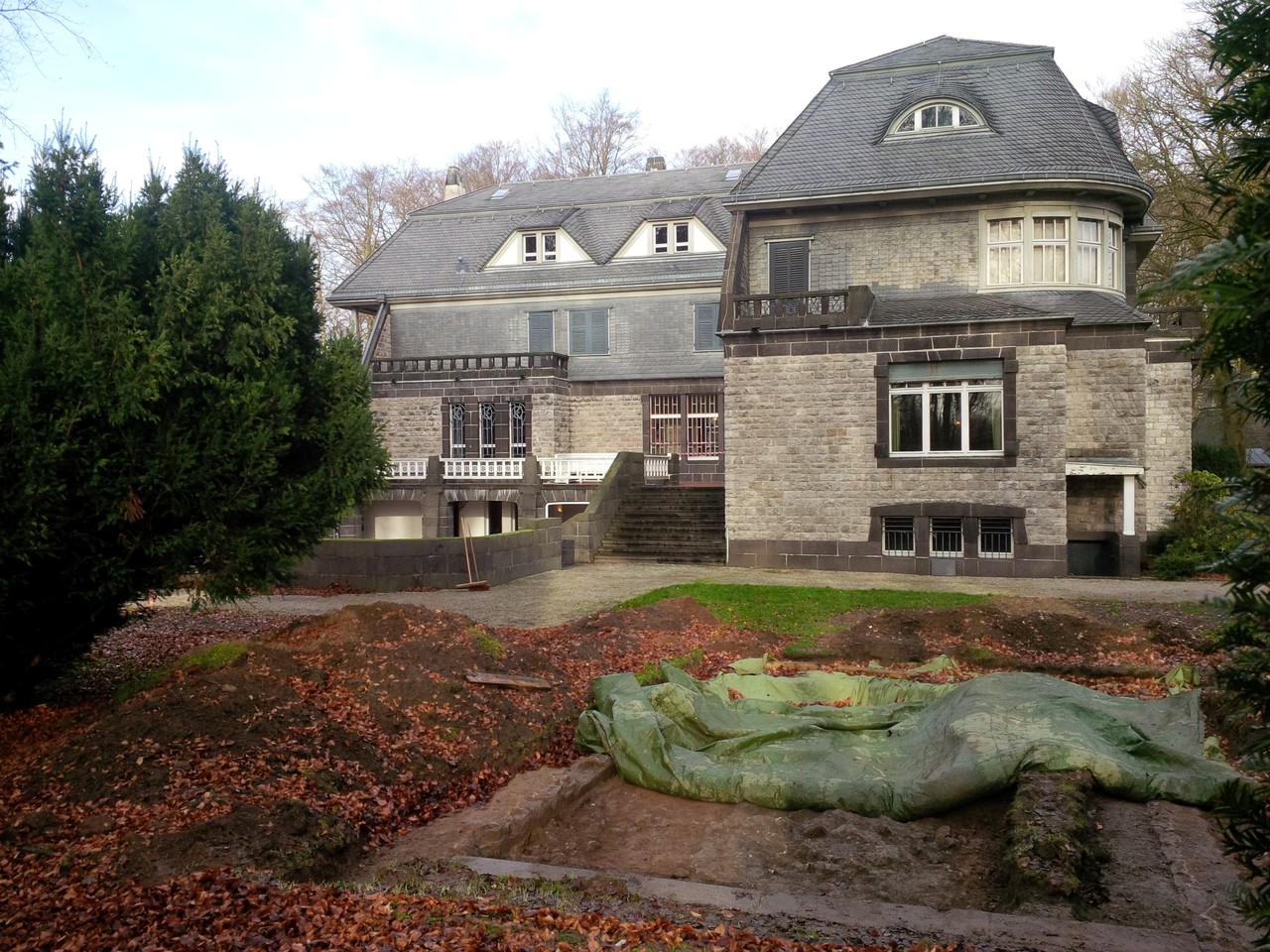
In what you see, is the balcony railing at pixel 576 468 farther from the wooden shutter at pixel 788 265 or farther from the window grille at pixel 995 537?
the window grille at pixel 995 537

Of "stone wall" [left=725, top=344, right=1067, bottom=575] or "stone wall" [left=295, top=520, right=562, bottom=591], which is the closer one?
"stone wall" [left=295, top=520, right=562, bottom=591]

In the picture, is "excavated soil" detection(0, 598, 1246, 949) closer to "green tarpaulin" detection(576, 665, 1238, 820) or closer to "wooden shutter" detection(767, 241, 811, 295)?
"green tarpaulin" detection(576, 665, 1238, 820)

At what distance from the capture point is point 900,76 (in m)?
24.6

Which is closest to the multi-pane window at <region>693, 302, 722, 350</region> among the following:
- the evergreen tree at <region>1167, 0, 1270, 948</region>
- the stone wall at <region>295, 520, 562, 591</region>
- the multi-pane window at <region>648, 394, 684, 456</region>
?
the multi-pane window at <region>648, 394, 684, 456</region>

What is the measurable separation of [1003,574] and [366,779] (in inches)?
649

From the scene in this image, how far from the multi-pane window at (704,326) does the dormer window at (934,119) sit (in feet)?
31.1

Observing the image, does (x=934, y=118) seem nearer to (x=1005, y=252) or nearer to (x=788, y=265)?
(x=1005, y=252)

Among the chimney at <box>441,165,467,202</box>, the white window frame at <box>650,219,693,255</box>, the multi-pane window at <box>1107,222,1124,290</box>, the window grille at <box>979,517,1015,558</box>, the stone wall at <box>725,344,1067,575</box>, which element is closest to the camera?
the stone wall at <box>725,344,1067,575</box>

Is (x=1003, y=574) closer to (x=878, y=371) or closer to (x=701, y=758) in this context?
(x=878, y=371)

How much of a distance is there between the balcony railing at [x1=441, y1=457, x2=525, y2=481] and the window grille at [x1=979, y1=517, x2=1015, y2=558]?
Result: 42.8 feet

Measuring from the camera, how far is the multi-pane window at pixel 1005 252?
21812 millimetres

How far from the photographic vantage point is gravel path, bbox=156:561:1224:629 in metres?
15.4

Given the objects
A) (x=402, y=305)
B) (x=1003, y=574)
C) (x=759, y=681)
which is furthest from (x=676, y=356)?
(x=759, y=681)

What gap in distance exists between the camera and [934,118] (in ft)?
76.3
